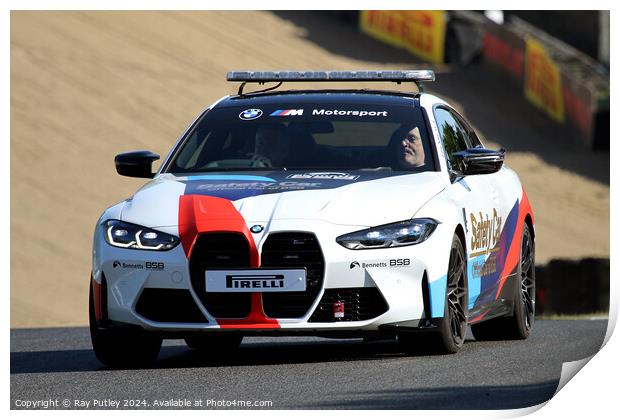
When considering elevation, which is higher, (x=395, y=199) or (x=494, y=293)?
(x=395, y=199)

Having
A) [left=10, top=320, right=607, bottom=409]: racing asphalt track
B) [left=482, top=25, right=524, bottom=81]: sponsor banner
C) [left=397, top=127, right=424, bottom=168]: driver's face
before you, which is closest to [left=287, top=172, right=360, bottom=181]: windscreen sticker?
[left=397, top=127, right=424, bottom=168]: driver's face

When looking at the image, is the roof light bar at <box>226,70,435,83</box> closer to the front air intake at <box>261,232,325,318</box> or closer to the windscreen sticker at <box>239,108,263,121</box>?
the windscreen sticker at <box>239,108,263,121</box>

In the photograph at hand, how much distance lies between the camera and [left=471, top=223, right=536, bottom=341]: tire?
35.4 feet

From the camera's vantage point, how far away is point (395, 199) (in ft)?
28.3

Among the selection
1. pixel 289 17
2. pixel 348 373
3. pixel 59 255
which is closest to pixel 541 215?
pixel 59 255

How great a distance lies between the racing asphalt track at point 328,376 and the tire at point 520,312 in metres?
0.17

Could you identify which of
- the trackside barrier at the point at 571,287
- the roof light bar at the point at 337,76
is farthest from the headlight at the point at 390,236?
the trackside barrier at the point at 571,287

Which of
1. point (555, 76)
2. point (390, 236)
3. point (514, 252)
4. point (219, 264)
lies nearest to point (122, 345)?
point (219, 264)

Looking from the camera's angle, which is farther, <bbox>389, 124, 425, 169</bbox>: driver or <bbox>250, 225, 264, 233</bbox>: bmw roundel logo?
<bbox>389, 124, 425, 169</bbox>: driver

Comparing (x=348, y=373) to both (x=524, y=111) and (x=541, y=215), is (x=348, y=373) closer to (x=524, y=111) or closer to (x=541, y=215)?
(x=541, y=215)

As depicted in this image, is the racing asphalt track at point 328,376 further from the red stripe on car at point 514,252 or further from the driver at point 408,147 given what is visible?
the driver at point 408,147

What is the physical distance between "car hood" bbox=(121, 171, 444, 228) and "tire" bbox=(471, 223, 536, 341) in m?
1.89

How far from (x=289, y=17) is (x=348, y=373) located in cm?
3858

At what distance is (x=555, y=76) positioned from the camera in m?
36.1
